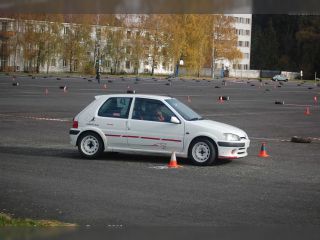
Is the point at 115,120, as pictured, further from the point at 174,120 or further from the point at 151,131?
the point at 174,120

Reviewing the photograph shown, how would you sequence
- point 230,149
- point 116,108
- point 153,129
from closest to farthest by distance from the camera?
point 230,149 < point 153,129 < point 116,108

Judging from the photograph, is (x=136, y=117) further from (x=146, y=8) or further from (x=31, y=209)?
(x=146, y=8)

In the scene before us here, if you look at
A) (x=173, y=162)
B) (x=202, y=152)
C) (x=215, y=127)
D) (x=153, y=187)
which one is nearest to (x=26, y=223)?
(x=153, y=187)

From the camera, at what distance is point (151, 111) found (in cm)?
1506

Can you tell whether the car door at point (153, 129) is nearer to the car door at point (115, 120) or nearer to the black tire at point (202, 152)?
the car door at point (115, 120)

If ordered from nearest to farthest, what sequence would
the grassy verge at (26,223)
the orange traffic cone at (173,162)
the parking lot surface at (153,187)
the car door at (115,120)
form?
the grassy verge at (26,223) → the parking lot surface at (153,187) → the orange traffic cone at (173,162) → the car door at (115,120)

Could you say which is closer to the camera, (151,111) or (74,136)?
(151,111)

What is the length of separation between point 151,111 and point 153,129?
1.65 feet

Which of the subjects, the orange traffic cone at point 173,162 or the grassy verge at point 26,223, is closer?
the grassy verge at point 26,223

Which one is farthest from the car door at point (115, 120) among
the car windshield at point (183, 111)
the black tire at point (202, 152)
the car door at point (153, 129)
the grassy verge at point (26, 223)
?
the grassy verge at point (26, 223)

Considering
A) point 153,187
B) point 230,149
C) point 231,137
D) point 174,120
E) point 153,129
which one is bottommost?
point 153,187

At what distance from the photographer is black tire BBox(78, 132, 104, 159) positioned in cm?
1507

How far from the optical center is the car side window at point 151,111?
48.9 feet

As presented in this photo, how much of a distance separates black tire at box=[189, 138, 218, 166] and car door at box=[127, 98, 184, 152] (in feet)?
1.02
